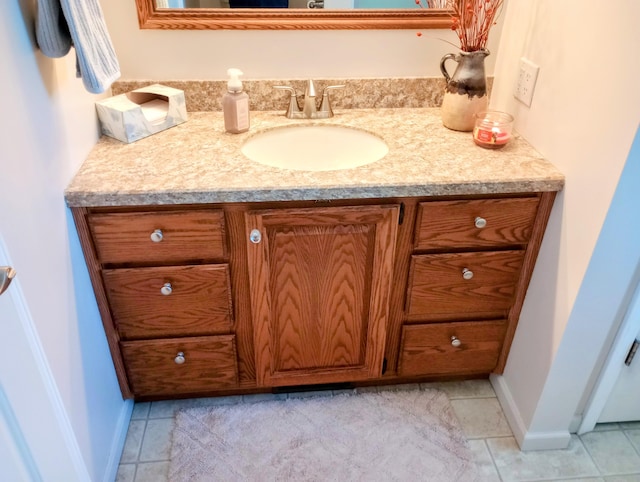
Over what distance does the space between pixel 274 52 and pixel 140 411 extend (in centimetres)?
118

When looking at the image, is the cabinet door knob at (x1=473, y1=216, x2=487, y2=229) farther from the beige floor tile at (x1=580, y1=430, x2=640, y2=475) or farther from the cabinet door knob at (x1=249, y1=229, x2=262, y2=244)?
the beige floor tile at (x1=580, y1=430, x2=640, y2=475)

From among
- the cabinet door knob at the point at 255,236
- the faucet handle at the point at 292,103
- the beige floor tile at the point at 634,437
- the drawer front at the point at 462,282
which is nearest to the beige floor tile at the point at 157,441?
the cabinet door knob at the point at 255,236

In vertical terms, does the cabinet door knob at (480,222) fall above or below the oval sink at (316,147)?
below

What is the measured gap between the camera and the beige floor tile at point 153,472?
143cm

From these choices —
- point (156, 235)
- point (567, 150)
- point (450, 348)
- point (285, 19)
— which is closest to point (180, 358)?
point (156, 235)

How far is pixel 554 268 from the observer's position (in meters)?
1.34

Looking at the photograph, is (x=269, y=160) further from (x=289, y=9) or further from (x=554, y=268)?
(x=554, y=268)

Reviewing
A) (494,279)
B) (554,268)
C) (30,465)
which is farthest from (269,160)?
(30,465)

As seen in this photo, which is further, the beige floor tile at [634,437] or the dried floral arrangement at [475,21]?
the beige floor tile at [634,437]

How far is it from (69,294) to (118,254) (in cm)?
16

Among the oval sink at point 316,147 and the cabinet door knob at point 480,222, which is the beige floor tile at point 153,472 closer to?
the oval sink at point 316,147

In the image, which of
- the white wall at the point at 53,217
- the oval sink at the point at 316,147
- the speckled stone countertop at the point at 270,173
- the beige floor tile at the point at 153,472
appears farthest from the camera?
the oval sink at the point at 316,147

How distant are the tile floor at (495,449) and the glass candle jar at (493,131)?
2.68 ft

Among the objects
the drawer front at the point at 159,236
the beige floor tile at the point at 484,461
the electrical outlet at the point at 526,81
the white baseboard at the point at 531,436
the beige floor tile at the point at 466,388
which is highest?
the electrical outlet at the point at 526,81
